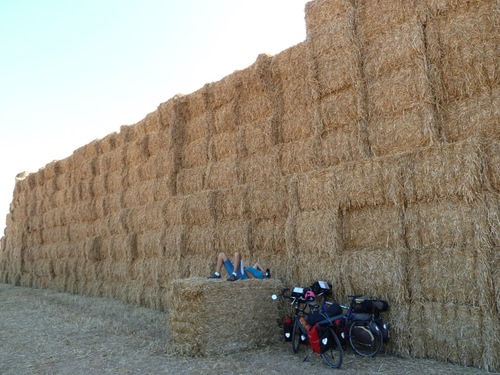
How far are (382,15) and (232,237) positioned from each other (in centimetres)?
510

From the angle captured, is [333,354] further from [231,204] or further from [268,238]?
[231,204]

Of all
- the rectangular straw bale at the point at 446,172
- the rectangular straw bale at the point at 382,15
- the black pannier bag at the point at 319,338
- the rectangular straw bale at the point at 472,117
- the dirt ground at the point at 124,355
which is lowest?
Result: the dirt ground at the point at 124,355

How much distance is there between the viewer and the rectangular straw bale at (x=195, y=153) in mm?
11789

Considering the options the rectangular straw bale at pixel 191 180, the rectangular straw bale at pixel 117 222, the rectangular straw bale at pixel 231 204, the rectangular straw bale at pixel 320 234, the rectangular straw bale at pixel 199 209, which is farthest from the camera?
the rectangular straw bale at pixel 117 222

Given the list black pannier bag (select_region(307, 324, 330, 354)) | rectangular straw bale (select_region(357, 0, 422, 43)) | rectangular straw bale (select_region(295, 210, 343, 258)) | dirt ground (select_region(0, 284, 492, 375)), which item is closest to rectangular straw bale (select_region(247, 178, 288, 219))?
rectangular straw bale (select_region(295, 210, 343, 258))

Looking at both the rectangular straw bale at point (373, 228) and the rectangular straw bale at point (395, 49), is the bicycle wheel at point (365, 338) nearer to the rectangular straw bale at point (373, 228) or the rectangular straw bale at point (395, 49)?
the rectangular straw bale at point (373, 228)

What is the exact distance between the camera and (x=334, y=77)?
338 inches

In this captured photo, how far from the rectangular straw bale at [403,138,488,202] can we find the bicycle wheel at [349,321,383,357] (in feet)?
6.23

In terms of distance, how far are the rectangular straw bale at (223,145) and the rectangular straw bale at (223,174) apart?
0.16 metres

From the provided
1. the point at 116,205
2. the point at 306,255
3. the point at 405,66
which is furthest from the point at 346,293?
the point at 116,205

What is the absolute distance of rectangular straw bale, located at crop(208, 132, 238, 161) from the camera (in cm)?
1093

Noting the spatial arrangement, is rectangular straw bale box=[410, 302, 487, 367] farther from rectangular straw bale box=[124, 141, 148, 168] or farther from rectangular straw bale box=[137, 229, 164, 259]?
rectangular straw bale box=[124, 141, 148, 168]

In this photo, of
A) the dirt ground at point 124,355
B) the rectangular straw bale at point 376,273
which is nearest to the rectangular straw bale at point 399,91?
the rectangular straw bale at point 376,273

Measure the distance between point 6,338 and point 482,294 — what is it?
7.98 m
